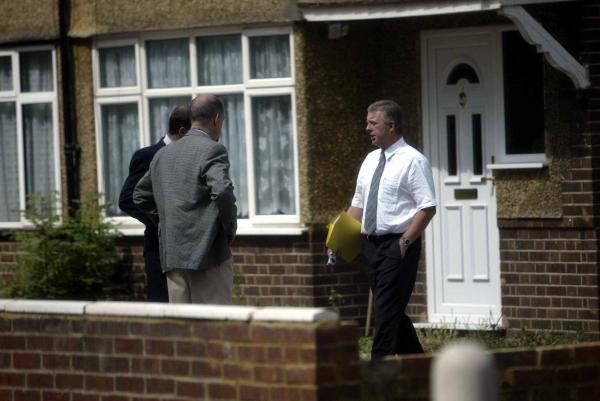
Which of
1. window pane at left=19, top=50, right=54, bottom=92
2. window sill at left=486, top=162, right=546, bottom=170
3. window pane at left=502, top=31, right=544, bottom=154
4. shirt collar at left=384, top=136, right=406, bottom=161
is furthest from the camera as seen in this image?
window pane at left=19, top=50, right=54, bottom=92

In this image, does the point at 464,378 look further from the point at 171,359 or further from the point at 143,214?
the point at 143,214

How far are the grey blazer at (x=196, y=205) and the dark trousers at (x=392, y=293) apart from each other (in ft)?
4.00

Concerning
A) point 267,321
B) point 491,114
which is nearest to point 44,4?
point 491,114

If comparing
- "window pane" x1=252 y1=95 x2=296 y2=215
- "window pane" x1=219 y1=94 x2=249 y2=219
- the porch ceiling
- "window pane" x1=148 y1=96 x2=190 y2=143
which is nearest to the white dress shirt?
the porch ceiling

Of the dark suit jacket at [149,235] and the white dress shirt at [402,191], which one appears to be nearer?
the white dress shirt at [402,191]

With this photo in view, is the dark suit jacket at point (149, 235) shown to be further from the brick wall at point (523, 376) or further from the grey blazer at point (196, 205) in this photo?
the brick wall at point (523, 376)

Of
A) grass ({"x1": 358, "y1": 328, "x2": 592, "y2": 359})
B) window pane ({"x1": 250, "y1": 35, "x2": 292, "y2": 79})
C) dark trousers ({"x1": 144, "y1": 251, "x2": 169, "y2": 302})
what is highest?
window pane ({"x1": 250, "y1": 35, "x2": 292, "y2": 79})

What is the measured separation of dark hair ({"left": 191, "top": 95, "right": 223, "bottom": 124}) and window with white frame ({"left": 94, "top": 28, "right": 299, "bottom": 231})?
4.23m

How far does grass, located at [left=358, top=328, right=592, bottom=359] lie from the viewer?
456 inches

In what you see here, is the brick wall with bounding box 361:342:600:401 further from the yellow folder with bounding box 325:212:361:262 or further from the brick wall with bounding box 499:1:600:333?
the brick wall with bounding box 499:1:600:333

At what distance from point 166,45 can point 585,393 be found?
730 cm

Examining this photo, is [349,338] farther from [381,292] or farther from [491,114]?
[491,114]

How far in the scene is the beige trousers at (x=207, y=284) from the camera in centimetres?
848

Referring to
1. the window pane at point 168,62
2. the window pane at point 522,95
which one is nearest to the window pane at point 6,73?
the window pane at point 168,62
